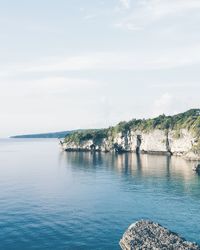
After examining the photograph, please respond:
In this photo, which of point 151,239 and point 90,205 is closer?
point 151,239

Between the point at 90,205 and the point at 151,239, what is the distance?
3489cm

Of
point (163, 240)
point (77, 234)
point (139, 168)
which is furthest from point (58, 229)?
point (139, 168)

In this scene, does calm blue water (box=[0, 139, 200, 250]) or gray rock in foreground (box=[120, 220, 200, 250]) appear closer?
gray rock in foreground (box=[120, 220, 200, 250])

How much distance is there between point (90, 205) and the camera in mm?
96750

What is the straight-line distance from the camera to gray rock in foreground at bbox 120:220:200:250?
61.5 metres

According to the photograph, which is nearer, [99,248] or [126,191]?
[99,248]

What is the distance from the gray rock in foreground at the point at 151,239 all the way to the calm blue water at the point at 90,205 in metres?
4.16

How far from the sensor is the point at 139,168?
540ft

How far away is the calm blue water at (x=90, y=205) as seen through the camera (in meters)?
72.1

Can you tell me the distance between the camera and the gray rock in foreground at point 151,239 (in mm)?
61469

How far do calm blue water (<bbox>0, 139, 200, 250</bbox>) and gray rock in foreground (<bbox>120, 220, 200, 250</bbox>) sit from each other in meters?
4.16

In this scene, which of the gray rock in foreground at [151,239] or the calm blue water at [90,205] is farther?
the calm blue water at [90,205]

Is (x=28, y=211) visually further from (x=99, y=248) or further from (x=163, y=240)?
(x=163, y=240)

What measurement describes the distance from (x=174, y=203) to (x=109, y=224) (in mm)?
24598
